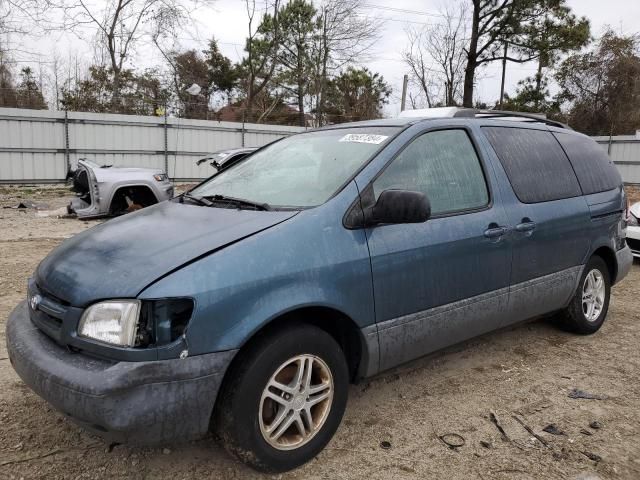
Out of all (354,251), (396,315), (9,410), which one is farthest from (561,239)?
(9,410)

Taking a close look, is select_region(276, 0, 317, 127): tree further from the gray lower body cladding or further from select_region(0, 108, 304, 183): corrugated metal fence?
the gray lower body cladding

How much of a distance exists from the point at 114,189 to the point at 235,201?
6.36 m

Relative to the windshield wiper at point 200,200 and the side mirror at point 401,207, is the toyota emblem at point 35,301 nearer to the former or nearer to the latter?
the windshield wiper at point 200,200

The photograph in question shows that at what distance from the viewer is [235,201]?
2.83 m

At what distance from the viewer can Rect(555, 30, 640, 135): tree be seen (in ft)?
89.9

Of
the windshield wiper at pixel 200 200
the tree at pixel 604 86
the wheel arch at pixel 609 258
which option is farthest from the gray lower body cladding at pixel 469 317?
the tree at pixel 604 86

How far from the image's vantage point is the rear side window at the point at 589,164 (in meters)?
4.08

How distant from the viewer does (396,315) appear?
2.67 metres

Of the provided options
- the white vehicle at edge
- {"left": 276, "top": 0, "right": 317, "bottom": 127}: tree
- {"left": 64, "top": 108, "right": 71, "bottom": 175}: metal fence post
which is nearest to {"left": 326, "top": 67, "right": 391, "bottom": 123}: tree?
{"left": 276, "top": 0, "right": 317, "bottom": 127}: tree

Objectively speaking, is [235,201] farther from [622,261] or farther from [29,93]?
[29,93]

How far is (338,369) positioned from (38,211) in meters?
9.70

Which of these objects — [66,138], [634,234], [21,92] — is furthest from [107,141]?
[634,234]

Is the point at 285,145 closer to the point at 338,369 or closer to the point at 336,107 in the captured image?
the point at 338,369

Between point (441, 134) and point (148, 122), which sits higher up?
point (148, 122)
